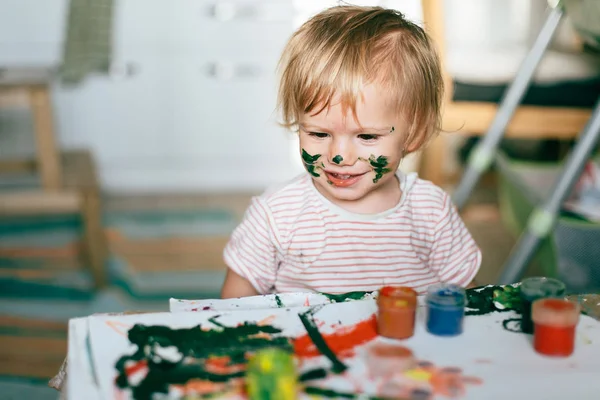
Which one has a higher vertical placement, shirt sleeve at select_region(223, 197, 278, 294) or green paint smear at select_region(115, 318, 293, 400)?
green paint smear at select_region(115, 318, 293, 400)

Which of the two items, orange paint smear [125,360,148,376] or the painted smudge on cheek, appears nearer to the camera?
orange paint smear [125,360,148,376]

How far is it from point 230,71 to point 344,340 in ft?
8.50

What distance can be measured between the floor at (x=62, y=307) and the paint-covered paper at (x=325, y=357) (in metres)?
0.98

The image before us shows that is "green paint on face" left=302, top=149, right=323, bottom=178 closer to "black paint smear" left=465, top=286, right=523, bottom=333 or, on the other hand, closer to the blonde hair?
the blonde hair

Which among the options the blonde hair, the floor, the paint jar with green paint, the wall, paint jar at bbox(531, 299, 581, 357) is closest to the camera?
the paint jar with green paint

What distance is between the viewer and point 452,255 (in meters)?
1.13

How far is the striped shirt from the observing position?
3.67ft

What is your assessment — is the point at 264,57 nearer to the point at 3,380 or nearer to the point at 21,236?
the point at 21,236

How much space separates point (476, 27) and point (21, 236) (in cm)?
169

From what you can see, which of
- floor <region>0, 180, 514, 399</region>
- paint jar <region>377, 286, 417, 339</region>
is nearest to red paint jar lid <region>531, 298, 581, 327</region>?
paint jar <region>377, 286, 417, 339</region>

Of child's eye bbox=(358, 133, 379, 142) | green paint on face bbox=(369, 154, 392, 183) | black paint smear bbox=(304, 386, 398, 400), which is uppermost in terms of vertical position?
child's eye bbox=(358, 133, 379, 142)

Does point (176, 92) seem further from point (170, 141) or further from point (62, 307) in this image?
point (62, 307)

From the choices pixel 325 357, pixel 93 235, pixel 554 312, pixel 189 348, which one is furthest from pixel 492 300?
pixel 93 235

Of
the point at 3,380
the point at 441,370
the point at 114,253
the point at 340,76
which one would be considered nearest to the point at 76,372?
the point at 441,370
